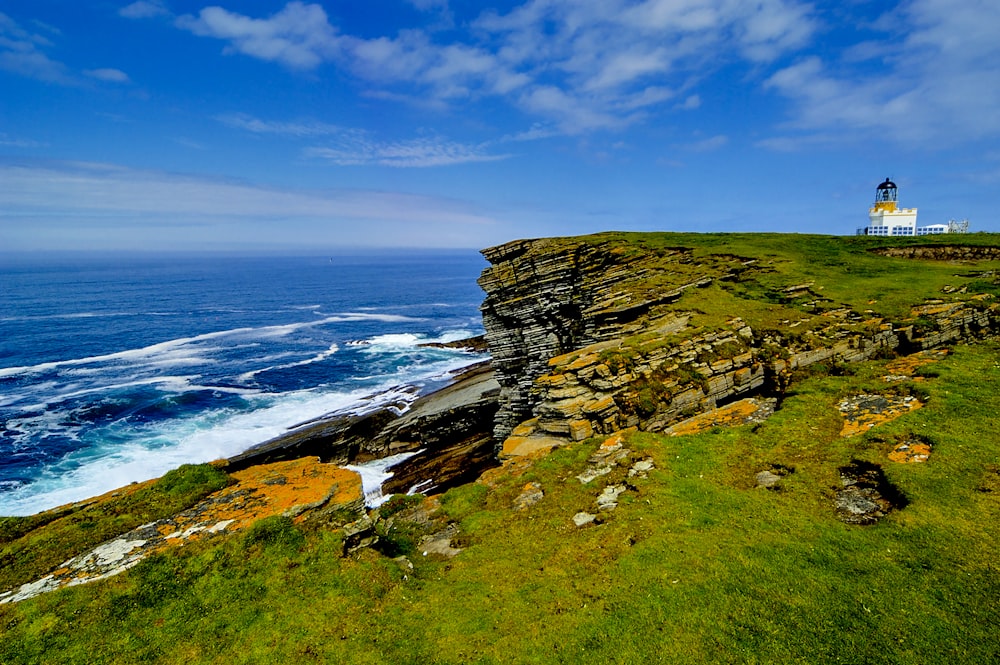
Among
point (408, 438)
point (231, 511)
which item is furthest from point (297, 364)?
point (231, 511)

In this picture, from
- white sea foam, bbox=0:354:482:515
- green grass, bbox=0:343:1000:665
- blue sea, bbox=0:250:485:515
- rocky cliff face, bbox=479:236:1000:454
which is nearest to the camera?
green grass, bbox=0:343:1000:665

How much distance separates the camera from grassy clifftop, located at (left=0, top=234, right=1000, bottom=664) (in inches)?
317

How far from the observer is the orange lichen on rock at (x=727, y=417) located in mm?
17031

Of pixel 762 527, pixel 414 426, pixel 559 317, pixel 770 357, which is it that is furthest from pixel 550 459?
pixel 414 426

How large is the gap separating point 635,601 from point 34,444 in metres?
53.0

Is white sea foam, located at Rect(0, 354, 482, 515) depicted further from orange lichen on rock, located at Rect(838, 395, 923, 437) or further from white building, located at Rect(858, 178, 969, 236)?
white building, located at Rect(858, 178, 969, 236)

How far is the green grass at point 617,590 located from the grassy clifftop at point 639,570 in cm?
4

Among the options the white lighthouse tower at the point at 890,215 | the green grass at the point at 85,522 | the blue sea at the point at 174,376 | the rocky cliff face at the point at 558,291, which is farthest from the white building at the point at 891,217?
the green grass at the point at 85,522

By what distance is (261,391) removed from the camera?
53531 millimetres

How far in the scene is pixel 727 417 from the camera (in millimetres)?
17547

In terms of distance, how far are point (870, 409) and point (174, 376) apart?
2716 inches

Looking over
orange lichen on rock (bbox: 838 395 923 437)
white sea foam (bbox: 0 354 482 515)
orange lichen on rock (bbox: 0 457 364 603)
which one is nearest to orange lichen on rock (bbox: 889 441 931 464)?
orange lichen on rock (bbox: 838 395 923 437)

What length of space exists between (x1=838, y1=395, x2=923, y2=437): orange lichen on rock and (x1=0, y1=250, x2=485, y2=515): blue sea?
4091 centimetres

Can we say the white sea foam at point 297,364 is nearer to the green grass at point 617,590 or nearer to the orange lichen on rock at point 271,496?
the orange lichen on rock at point 271,496
